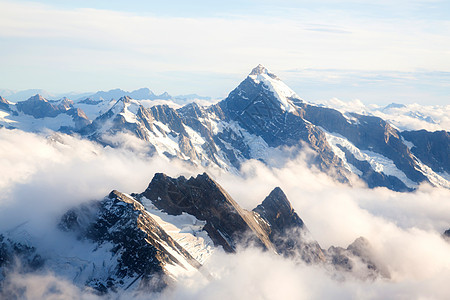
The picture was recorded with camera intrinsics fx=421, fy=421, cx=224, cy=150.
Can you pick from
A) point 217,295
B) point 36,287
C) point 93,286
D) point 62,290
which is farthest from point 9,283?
point 217,295

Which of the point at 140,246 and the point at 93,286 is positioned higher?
the point at 140,246

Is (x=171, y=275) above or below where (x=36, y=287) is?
above

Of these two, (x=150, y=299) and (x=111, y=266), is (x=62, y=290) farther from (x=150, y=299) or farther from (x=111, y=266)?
(x=150, y=299)

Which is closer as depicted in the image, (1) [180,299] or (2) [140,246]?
(1) [180,299]

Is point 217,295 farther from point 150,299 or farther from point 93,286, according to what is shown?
point 93,286

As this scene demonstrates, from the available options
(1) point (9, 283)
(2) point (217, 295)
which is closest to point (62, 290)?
(1) point (9, 283)

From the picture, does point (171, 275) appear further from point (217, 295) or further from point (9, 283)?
point (9, 283)

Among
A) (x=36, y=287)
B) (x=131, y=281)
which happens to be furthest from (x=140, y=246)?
(x=36, y=287)

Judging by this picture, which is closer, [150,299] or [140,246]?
[150,299]
